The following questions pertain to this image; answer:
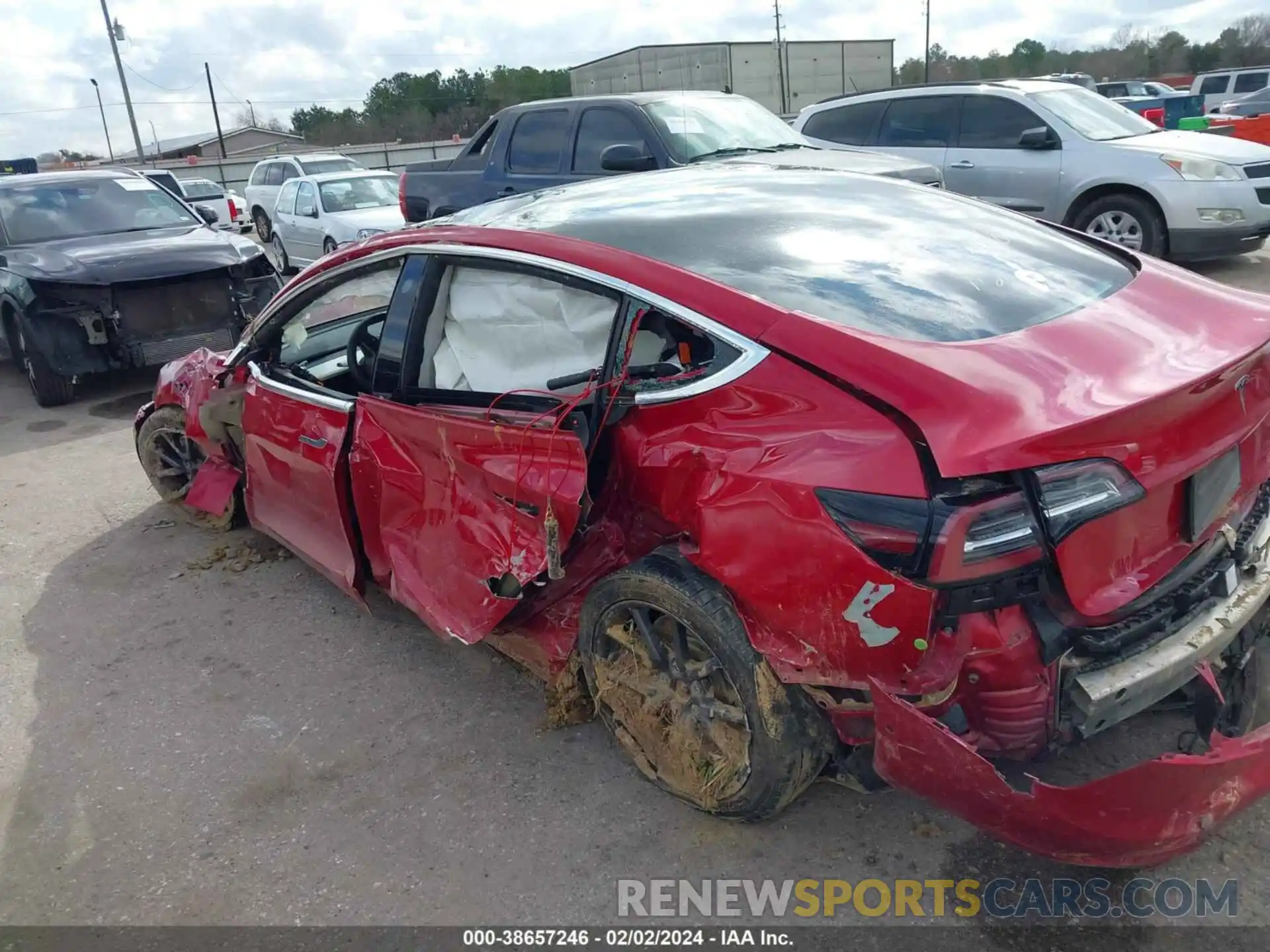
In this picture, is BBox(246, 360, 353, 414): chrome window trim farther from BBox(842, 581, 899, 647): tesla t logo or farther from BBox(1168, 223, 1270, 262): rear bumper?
BBox(1168, 223, 1270, 262): rear bumper

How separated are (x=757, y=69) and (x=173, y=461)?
4238cm

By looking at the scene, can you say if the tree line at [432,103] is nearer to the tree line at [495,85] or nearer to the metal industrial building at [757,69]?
the tree line at [495,85]

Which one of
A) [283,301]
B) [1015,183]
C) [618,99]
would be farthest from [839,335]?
[1015,183]

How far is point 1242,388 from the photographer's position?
225 cm

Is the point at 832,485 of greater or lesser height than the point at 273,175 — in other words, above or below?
below

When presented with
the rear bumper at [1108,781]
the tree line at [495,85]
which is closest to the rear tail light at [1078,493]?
the rear bumper at [1108,781]

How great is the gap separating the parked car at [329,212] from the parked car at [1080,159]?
20.4 feet

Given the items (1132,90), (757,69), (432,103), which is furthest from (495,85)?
(1132,90)

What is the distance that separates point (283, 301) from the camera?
3738mm

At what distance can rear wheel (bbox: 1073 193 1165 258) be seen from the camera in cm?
845

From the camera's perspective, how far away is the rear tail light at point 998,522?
76.0 inches

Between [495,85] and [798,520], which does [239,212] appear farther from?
[495,85]

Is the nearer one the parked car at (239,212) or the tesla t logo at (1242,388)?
the tesla t logo at (1242,388)

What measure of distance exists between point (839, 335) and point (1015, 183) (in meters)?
8.02
